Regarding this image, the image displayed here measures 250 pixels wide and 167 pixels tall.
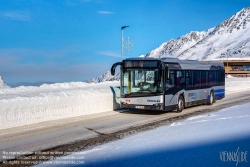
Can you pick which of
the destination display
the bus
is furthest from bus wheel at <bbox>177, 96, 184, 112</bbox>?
the destination display

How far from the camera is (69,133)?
36.3 ft

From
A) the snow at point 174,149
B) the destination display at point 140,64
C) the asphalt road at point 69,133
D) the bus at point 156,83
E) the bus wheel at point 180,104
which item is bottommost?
the asphalt road at point 69,133

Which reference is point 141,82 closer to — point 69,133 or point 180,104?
point 180,104

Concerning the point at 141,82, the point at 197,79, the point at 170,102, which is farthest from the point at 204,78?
the point at 141,82

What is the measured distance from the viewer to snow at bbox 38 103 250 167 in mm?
6734

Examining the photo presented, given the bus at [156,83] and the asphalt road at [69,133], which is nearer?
the asphalt road at [69,133]

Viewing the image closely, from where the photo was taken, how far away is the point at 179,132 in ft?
33.9

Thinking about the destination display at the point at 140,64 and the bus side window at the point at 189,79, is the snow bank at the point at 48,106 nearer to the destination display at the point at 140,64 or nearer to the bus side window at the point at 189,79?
the destination display at the point at 140,64

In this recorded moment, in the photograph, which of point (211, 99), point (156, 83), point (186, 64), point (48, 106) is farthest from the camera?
point (211, 99)

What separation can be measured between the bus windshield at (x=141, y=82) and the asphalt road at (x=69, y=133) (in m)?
1.57

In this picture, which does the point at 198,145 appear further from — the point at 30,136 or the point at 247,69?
the point at 247,69

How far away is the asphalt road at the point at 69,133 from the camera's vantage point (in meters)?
8.93

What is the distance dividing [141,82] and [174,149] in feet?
28.1

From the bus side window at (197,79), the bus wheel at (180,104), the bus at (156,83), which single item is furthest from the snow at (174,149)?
the bus side window at (197,79)
